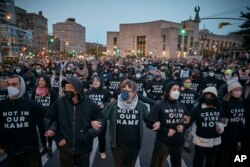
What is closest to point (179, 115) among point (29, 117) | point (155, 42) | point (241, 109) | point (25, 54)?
point (241, 109)

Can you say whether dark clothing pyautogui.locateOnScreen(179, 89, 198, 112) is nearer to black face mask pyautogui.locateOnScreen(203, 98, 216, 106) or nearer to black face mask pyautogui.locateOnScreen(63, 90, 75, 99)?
black face mask pyautogui.locateOnScreen(203, 98, 216, 106)

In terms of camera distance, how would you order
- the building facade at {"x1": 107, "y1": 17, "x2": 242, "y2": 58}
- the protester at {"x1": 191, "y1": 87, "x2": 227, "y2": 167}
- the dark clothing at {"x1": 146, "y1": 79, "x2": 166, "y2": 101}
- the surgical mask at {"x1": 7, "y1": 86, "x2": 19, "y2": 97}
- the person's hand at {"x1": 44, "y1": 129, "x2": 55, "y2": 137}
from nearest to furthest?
the person's hand at {"x1": 44, "y1": 129, "x2": 55, "y2": 137}, the surgical mask at {"x1": 7, "y1": 86, "x2": 19, "y2": 97}, the protester at {"x1": 191, "y1": 87, "x2": 227, "y2": 167}, the dark clothing at {"x1": 146, "y1": 79, "x2": 166, "y2": 101}, the building facade at {"x1": 107, "y1": 17, "x2": 242, "y2": 58}

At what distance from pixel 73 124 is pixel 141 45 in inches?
4112

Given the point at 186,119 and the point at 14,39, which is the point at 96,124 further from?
the point at 14,39

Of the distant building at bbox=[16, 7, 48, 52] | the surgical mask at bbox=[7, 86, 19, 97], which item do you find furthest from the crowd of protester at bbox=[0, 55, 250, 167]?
the distant building at bbox=[16, 7, 48, 52]

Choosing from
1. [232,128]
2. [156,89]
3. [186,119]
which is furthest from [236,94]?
[156,89]

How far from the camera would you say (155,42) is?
98062 millimetres

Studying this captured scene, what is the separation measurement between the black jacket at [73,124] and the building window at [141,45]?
3994 inches

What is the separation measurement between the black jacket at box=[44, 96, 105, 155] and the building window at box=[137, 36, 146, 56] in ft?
333

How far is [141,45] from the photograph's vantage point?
106 m

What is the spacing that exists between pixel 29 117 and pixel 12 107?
1.04 feet

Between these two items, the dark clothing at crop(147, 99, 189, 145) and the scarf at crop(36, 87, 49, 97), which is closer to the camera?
the dark clothing at crop(147, 99, 189, 145)

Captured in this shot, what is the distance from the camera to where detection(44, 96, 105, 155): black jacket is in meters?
3.53

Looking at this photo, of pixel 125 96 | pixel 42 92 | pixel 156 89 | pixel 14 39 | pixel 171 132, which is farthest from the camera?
pixel 14 39
